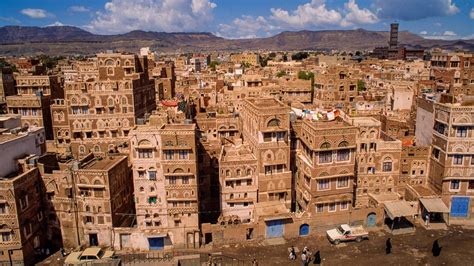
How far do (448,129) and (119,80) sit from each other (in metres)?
54.3

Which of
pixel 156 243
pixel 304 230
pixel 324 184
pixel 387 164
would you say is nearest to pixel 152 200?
pixel 156 243

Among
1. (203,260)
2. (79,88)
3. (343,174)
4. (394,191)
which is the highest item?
(79,88)

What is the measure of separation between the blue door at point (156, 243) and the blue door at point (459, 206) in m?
41.1

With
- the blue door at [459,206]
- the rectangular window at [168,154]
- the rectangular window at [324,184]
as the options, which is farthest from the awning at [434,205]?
the rectangular window at [168,154]

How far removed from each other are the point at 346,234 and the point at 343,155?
1020 cm

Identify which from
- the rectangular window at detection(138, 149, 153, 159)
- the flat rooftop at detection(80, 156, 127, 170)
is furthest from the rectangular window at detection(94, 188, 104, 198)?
the rectangular window at detection(138, 149, 153, 159)

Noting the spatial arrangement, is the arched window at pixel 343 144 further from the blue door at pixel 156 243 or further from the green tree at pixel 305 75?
the green tree at pixel 305 75

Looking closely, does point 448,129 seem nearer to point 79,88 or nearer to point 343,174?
point 343,174

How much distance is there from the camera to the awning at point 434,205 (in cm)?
5331

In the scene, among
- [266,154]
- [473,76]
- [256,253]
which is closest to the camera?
[256,253]

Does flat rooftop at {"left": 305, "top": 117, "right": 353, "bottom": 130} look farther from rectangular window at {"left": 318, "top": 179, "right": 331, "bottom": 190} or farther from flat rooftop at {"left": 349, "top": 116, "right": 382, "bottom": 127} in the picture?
rectangular window at {"left": 318, "top": 179, "right": 331, "bottom": 190}

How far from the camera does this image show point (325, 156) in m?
51.0

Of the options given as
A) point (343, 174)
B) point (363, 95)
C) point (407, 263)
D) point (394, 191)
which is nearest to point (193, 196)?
point (343, 174)

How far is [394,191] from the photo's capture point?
2313 inches
